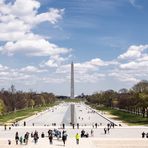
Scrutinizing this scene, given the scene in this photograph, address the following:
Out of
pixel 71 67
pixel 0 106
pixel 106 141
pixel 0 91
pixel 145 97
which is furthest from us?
pixel 0 91

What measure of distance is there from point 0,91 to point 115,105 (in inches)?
2053

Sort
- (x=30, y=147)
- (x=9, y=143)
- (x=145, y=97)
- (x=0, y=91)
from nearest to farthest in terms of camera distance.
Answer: (x=30, y=147), (x=9, y=143), (x=145, y=97), (x=0, y=91)

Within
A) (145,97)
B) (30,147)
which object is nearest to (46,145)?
(30,147)

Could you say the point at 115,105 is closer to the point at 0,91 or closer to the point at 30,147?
the point at 0,91

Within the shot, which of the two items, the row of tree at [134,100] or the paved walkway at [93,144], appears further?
the row of tree at [134,100]

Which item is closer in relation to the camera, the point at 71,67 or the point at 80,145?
the point at 80,145

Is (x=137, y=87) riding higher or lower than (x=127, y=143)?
higher

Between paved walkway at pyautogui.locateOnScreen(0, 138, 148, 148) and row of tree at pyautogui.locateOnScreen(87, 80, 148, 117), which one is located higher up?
row of tree at pyautogui.locateOnScreen(87, 80, 148, 117)

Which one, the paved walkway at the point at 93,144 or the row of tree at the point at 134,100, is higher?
the row of tree at the point at 134,100

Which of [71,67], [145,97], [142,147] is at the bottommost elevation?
[142,147]

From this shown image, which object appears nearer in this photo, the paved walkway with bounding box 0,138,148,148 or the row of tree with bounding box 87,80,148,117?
the paved walkway with bounding box 0,138,148,148

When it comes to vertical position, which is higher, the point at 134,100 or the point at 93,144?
the point at 134,100

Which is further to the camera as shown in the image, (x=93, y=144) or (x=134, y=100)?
(x=134, y=100)

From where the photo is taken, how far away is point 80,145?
4300 cm
